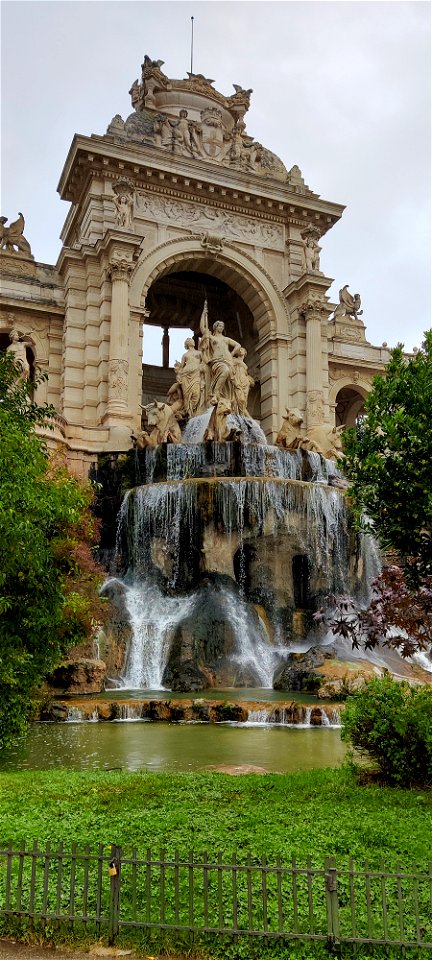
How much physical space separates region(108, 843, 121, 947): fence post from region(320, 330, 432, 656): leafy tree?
3927 mm

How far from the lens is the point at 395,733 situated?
6.99 m

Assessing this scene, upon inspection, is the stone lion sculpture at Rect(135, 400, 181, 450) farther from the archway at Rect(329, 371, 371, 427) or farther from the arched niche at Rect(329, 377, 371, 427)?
the arched niche at Rect(329, 377, 371, 427)

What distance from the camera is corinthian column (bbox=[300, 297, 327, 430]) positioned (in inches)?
1315

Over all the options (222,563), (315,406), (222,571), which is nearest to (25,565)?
(222,571)

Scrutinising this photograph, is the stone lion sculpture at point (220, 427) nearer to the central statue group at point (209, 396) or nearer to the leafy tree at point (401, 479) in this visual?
the central statue group at point (209, 396)

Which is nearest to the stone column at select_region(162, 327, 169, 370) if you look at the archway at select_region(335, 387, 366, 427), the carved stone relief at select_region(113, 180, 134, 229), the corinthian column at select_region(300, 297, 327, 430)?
the archway at select_region(335, 387, 366, 427)

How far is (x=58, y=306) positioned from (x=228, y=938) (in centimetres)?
3097

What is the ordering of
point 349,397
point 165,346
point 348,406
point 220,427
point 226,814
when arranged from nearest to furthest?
1. point 226,814
2. point 220,427
3. point 165,346
4. point 349,397
5. point 348,406

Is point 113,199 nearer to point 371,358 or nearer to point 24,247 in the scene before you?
point 24,247

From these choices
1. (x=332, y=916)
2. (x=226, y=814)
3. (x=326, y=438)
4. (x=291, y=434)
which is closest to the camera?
(x=332, y=916)

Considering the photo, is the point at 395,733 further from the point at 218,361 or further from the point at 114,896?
the point at 218,361

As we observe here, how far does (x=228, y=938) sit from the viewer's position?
4.12 meters

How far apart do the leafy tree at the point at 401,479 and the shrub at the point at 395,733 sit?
2.40ft

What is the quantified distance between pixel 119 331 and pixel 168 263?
16.2ft
